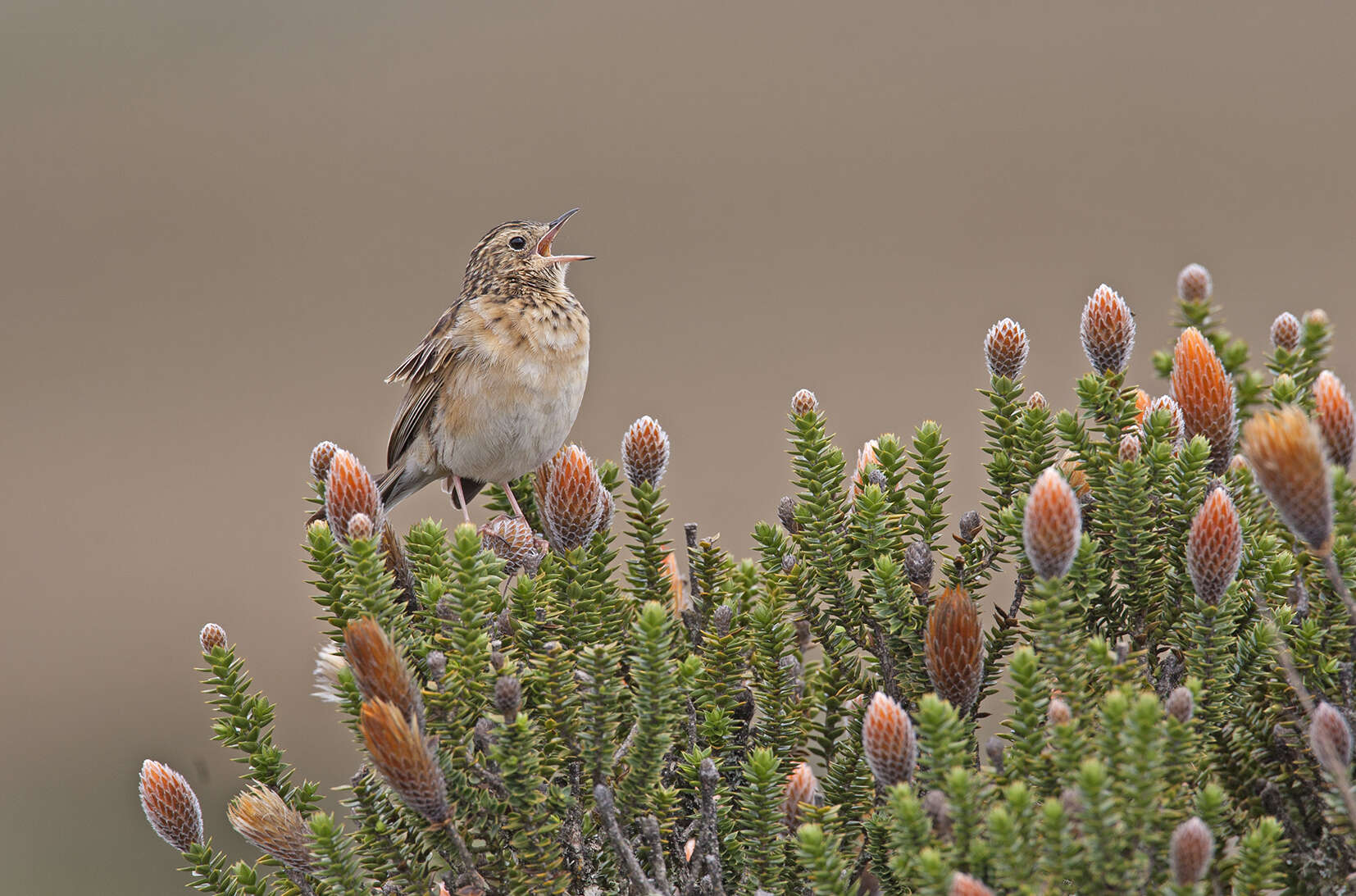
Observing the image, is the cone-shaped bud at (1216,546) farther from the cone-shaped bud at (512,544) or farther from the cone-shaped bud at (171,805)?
the cone-shaped bud at (171,805)

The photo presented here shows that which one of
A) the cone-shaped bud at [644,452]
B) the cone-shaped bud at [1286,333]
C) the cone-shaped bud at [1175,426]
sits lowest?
the cone-shaped bud at [1175,426]

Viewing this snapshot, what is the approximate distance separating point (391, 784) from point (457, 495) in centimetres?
307

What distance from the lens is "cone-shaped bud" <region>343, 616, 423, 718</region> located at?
61.8 inches

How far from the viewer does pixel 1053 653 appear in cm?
158

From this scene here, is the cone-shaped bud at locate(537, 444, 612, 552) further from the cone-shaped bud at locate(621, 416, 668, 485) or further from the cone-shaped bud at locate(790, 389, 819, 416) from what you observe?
the cone-shaped bud at locate(790, 389, 819, 416)

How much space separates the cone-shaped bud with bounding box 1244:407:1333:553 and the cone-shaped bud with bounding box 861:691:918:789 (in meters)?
0.55

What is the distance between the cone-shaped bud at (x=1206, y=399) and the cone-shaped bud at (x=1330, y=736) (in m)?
0.60

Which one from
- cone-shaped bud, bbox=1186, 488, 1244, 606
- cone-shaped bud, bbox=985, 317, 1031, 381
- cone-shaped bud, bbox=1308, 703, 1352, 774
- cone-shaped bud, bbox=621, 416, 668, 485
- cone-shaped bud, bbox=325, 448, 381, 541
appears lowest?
cone-shaped bud, bbox=1308, 703, 1352, 774

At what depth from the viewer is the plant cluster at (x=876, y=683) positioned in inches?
59.0

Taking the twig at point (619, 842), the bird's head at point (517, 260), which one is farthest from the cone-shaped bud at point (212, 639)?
the bird's head at point (517, 260)

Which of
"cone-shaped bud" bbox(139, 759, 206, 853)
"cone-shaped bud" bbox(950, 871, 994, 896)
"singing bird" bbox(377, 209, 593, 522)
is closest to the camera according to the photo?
"cone-shaped bud" bbox(950, 871, 994, 896)

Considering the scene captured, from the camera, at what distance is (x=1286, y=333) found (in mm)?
2781

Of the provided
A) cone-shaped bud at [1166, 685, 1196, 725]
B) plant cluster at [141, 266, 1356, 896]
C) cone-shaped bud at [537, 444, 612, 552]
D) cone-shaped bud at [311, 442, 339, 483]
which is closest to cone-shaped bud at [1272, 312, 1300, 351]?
plant cluster at [141, 266, 1356, 896]

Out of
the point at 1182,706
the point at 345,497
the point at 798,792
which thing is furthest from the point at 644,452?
the point at 1182,706
